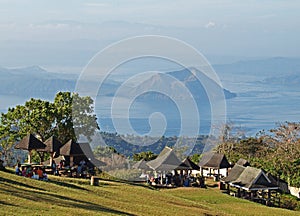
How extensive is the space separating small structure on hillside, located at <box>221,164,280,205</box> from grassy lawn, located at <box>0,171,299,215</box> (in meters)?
5.66

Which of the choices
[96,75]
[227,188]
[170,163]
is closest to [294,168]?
[227,188]

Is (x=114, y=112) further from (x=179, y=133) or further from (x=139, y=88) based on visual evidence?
(x=179, y=133)

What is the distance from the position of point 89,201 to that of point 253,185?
1933 cm

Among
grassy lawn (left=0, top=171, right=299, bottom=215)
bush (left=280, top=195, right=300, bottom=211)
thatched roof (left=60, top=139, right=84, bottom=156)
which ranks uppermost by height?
thatched roof (left=60, top=139, right=84, bottom=156)

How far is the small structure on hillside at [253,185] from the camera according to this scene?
3841 cm

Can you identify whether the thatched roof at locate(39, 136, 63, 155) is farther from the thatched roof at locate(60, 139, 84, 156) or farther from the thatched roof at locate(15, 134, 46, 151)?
the thatched roof at locate(15, 134, 46, 151)

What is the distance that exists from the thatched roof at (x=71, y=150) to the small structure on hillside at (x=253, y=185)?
11277 millimetres

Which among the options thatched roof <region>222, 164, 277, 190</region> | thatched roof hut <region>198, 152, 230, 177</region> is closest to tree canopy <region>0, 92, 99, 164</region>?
thatched roof hut <region>198, 152, 230, 177</region>

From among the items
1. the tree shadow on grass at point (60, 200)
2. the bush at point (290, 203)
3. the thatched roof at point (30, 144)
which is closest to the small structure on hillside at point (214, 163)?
the bush at point (290, 203)

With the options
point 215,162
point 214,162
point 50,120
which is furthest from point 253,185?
point 50,120

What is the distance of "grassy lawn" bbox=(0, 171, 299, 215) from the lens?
58.6 ft

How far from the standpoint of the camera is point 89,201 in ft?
71.9

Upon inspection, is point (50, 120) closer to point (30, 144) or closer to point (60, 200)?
point (30, 144)

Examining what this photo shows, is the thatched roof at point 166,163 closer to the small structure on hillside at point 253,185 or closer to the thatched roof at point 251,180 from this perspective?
the small structure on hillside at point 253,185
